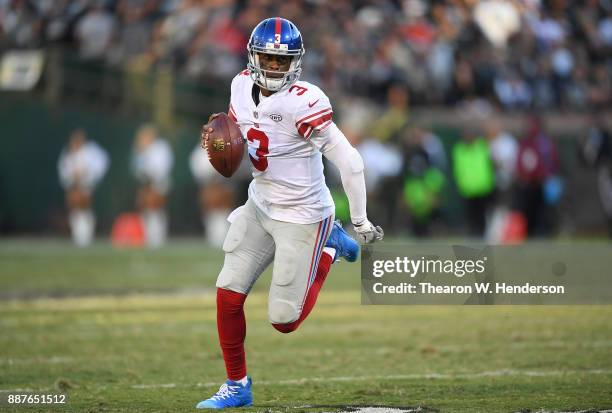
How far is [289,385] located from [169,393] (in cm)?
68

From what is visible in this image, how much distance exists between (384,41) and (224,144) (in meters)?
14.9

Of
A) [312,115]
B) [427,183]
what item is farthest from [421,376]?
[427,183]

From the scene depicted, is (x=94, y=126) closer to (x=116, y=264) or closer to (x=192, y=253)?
(x=192, y=253)

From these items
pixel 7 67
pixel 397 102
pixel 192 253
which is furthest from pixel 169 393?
pixel 397 102

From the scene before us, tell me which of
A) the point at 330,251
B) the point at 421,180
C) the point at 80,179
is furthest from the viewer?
the point at 421,180

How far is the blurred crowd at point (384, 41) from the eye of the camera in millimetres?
18969

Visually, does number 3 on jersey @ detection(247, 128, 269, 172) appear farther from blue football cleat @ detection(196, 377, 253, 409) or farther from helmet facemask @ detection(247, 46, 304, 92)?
blue football cleat @ detection(196, 377, 253, 409)

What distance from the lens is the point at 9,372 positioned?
22.5 ft

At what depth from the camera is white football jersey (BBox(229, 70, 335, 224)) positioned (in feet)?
18.1

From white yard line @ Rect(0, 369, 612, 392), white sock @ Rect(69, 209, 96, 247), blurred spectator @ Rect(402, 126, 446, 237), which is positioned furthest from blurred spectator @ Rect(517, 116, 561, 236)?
white yard line @ Rect(0, 369, 612, 392)

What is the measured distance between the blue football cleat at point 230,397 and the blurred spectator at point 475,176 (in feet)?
40.5

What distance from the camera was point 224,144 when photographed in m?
5.51

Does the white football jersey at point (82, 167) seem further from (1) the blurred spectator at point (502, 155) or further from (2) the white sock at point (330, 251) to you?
(2) the white sock at point (330, 251)

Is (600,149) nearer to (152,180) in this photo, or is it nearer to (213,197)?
(213,197)
